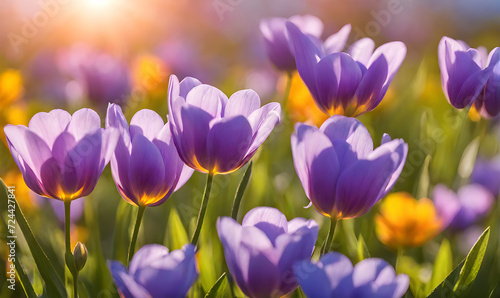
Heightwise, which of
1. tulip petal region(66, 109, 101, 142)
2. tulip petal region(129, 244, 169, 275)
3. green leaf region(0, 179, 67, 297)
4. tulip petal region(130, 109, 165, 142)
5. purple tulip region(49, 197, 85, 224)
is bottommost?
purple tulip region(49, 197, 85, 224)

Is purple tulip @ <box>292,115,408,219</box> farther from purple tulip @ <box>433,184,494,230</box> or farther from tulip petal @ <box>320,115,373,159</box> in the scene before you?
purple tulip @ <box>433,184,494,230</box>

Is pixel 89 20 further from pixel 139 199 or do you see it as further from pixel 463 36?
pixel 463 36

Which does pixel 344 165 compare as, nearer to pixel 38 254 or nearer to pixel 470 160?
pixel 38 254

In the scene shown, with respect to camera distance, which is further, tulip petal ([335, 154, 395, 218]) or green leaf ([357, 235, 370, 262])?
green leaf ([357, 235, 370, 262])

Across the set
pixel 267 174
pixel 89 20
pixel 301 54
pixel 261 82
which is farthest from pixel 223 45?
pixel 301 54

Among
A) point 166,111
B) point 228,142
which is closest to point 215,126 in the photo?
point 228,142

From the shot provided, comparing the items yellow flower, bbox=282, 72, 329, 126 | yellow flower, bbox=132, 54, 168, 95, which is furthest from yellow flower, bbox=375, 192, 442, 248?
yellow flower, bbox=132, 54, 168, 95
